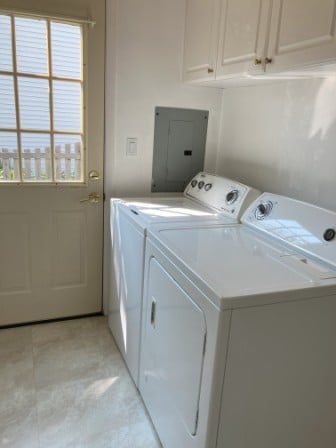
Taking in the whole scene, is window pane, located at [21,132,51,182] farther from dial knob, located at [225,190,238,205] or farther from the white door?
dial knob, located at [225,190,238,205]

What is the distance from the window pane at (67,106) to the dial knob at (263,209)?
1.24 metres

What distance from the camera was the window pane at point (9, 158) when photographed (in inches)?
86.4

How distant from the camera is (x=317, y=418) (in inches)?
57.4

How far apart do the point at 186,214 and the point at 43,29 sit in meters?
1.34

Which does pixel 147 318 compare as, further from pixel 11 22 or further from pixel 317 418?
pixel 11 22

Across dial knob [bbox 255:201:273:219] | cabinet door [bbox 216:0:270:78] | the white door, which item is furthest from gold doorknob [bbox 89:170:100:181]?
dial knob [bbox 255:201:273:219]

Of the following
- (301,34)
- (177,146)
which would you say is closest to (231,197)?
(177,146)

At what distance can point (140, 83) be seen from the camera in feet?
Answer: 7.84

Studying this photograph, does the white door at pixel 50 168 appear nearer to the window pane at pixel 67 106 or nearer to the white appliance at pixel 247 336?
the window pane at pixel 67 106

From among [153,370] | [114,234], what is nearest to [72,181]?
[114,234]

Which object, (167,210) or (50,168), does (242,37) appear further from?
(50,168)

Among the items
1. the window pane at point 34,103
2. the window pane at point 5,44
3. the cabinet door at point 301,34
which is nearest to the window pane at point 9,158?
the window pane at point 34,103

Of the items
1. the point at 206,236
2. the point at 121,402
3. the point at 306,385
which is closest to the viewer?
the point at 306,385

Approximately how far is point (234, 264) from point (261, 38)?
0.98 metres
